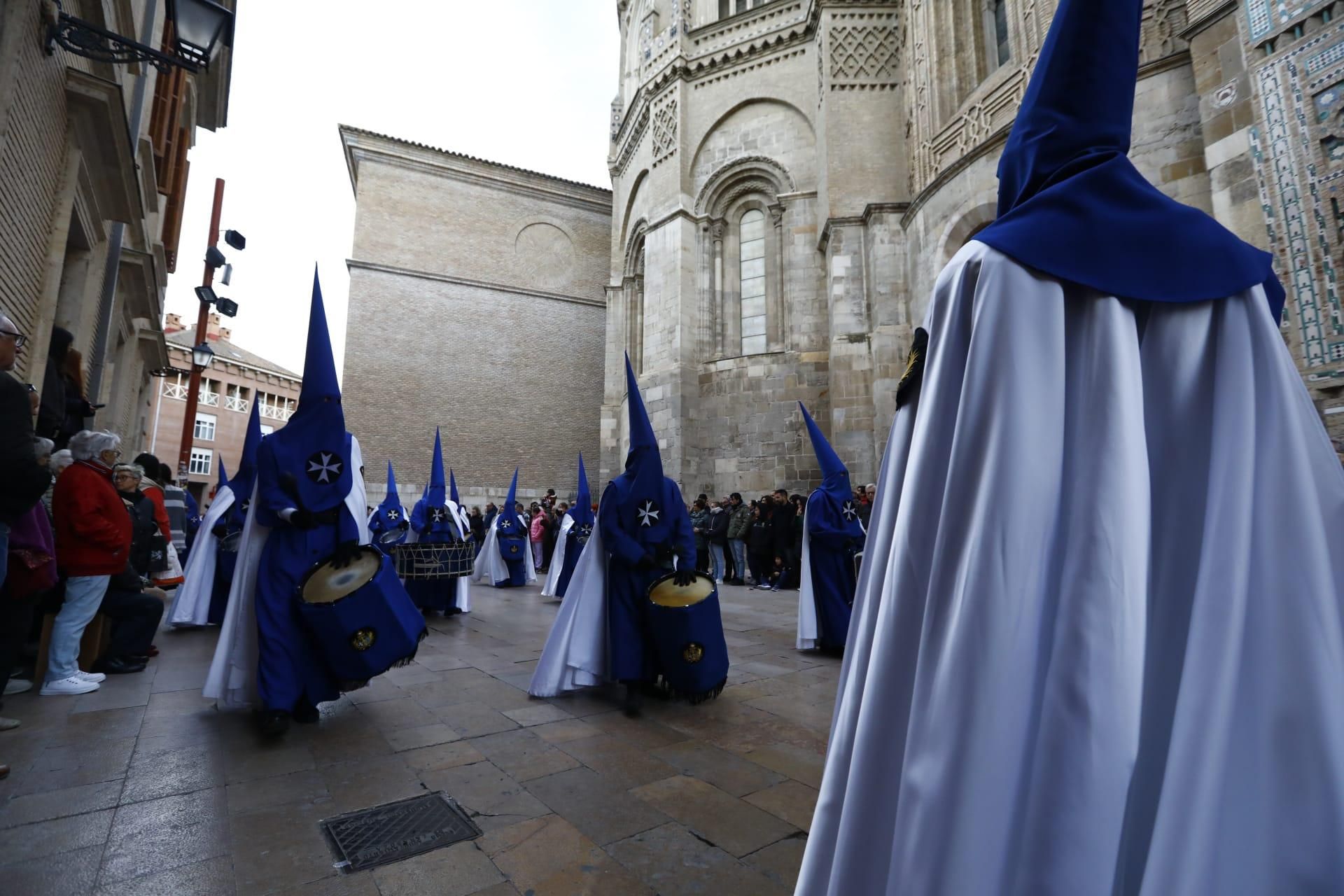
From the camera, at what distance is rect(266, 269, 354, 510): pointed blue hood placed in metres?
3.76

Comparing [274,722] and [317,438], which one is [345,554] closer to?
[317,438]

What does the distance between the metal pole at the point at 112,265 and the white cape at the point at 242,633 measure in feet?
21.7

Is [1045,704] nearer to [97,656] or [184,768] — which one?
[184,768]

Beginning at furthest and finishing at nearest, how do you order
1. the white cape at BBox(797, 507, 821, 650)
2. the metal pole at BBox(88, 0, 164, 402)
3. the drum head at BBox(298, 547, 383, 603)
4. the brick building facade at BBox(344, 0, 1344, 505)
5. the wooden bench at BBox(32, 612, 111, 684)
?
the metal pole at BBox(88, 0, 164, 402), the brick building facade at BBox(344, 0, 1344, 505), the white cape at BBox(797, 507, 821, 650), the wooden bench at BBox(32, 612, 111, 684), the drum head at BBox(298, 547, 383, 603)

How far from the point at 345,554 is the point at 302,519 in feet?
0.99

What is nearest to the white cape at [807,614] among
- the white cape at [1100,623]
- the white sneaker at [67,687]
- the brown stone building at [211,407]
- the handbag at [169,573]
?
the white cape at [1100,623]

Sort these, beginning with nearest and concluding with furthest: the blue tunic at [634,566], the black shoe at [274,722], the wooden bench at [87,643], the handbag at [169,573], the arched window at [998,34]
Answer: the black shoe at [274,722] < the blue tunic at [634,566] < the wooden bench at [87,643] < the handbag at [169,573] < the arched window at [998,34]

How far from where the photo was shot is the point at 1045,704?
3.01ft

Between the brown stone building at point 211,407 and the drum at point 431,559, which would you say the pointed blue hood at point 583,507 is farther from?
the brown stone building at point 211,407

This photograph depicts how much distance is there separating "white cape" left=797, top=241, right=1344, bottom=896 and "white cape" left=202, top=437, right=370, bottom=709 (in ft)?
11.3

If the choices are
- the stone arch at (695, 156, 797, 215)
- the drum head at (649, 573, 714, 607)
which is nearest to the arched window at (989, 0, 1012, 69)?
the stone arch at (695, 156, 797, 215)

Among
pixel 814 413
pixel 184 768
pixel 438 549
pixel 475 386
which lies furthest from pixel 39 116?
pixel 475 386

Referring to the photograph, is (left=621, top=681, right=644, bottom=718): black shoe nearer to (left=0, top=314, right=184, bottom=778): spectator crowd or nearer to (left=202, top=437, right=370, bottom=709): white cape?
(left=202, top=437, right=370, bottom=709): white cape

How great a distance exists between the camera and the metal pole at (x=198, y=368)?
1274 cm
